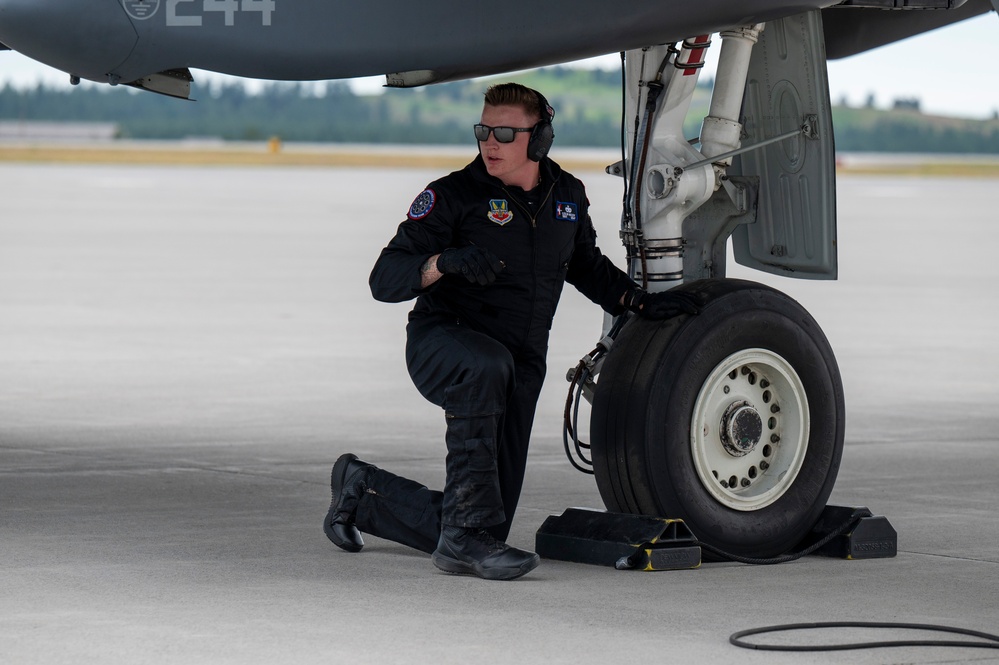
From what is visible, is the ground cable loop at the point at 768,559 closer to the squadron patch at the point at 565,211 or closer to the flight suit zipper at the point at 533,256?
the flight suit zipper at the point at 533,256

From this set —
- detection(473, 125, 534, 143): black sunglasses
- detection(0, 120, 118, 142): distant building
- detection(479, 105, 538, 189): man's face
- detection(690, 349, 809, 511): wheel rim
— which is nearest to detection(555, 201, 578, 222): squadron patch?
detection(479, 105, 538, 189): man's face

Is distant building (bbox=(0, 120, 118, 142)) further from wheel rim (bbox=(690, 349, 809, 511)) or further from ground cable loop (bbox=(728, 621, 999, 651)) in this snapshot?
ground cable loop (bbox=(728, 621, 999, 651))

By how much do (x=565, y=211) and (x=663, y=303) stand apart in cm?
45

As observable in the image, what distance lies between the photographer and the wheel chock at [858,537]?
626 cm

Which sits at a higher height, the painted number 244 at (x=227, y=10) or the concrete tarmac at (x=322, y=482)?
the painted number 244 at (x=227, y=10)

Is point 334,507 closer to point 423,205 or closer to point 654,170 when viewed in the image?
point 423,205

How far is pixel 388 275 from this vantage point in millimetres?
5742

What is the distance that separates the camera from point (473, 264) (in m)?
5.52

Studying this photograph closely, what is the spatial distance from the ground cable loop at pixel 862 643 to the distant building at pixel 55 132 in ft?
300

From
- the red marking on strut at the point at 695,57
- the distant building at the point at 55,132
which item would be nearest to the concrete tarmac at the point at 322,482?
the red marking on strut at the point at 695,57

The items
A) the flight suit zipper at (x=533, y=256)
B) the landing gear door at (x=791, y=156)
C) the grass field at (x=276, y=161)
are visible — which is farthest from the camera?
the grass field at (x=276, y=161)

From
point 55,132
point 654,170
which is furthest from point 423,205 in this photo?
point 55,132

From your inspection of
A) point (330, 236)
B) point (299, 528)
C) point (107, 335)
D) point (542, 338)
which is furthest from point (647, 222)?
point (330, 236)

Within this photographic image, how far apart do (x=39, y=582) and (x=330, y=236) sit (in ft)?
64.7
